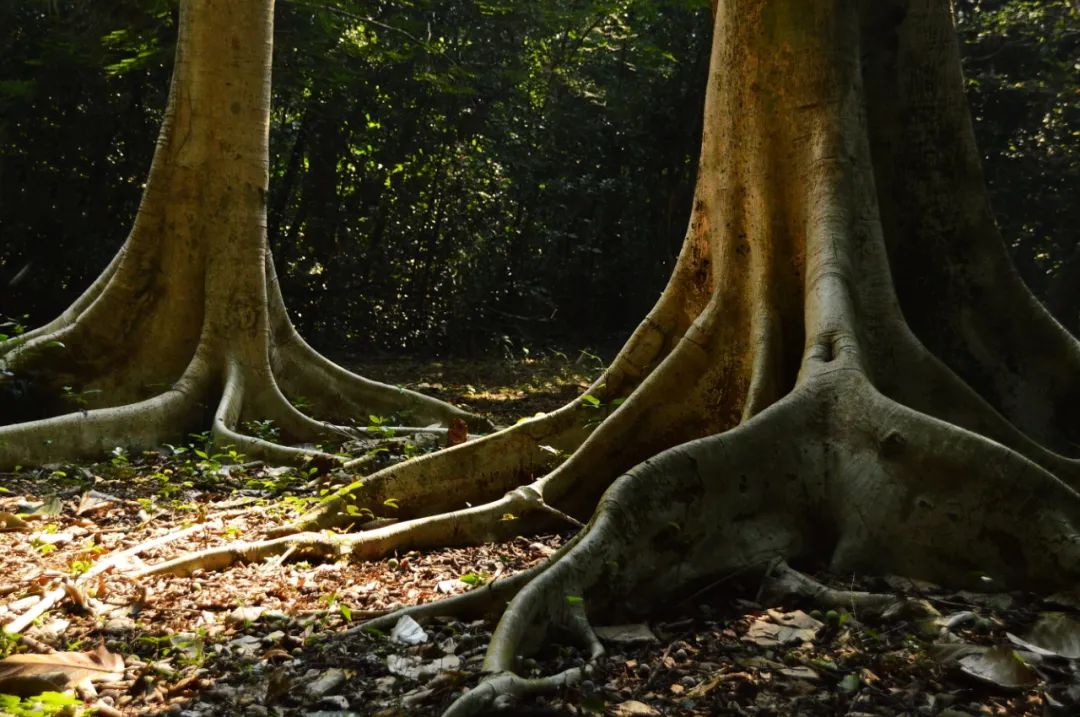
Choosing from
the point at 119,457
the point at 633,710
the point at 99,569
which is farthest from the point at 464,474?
the point at 633,710

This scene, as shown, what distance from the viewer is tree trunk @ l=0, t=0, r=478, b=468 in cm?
753

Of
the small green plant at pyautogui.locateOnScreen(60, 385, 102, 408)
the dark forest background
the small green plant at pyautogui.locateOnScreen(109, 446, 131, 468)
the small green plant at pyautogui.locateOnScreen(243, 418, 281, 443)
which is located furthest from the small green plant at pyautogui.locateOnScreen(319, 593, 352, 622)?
the dark forest background

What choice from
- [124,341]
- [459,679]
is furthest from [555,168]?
[459,679]

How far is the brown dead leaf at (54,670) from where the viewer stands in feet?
10.3

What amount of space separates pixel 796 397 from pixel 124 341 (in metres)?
5.32

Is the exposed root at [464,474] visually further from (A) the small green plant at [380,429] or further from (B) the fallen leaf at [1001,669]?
(B) the fallen leaf at [1001,669]

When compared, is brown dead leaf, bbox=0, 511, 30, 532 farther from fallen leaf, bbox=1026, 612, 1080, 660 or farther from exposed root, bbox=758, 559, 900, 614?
fallen leaf, bbox=1026, 612, 1080, 660

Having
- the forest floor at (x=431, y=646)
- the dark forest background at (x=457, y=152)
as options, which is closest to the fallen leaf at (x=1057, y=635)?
the forest floor at (x=431, y=646)

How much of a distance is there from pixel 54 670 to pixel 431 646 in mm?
1174

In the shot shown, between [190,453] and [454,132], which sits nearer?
[190,453]

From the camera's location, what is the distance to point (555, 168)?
51.4 feet

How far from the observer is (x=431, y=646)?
3.52 m

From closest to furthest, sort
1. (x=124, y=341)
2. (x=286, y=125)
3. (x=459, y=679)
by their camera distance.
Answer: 1. (x=459, y=679)
2. (x=124, y=341)
3. (x=286, y=125)

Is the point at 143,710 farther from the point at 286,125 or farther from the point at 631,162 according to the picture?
the point at 631,162
